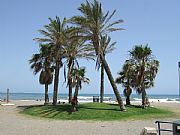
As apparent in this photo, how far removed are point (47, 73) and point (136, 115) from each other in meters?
15.4

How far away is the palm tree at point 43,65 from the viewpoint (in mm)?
40653

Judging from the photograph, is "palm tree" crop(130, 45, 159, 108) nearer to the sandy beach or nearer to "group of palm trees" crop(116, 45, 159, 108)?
"group of palm trees" crop(116, 45, 159, 108)

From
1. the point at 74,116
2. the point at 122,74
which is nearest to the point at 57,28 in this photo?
the point at 122,74

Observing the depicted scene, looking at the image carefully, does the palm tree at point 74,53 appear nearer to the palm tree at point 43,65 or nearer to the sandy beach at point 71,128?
the palm tree at point 43,65

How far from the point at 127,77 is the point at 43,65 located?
10655 mm

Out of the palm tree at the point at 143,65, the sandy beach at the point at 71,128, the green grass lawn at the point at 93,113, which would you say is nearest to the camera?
the sandy beach at the point at 71,128

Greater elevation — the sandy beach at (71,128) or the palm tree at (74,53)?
the palm tree at (74,53)

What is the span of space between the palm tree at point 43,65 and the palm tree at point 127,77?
8477 millimetres

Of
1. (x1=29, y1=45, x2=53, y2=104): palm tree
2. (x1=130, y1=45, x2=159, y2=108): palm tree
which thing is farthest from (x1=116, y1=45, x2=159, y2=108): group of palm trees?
(x1=29, y1=45, x2=53, y2=104): palm tree

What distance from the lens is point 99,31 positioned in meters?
31.2

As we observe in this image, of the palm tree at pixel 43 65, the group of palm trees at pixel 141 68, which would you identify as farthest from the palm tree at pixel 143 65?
the palm tree at pixel 43 65

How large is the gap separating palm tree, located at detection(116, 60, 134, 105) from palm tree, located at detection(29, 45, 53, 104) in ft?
27.8

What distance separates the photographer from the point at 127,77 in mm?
38312

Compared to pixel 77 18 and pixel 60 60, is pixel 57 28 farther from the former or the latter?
pixel 77 18
